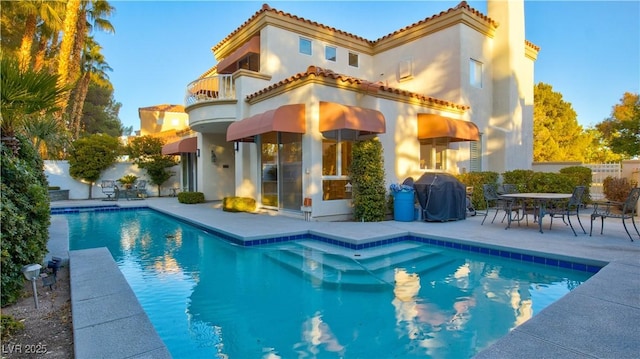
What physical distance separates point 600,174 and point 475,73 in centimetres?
949

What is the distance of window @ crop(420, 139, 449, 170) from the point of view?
17391mm

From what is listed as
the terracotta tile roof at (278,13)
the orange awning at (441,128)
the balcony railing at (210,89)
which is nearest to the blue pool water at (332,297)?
the orange awning at (441,128)

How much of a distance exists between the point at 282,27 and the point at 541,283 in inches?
669

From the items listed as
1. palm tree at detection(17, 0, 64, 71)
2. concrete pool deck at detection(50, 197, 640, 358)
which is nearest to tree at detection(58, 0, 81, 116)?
palm tree at detection(17, 0, 64, 71)

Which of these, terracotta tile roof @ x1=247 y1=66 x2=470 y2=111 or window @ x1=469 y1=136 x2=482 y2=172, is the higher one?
terracotta tile roof @ x1=247 y1=66 x2=470 y2=111

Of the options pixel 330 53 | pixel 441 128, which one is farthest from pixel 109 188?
pixel 441 128

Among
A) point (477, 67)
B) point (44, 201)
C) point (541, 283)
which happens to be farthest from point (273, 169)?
point (477, 67)

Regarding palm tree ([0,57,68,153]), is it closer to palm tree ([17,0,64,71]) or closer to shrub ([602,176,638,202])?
shrub ([602,176,638,202])

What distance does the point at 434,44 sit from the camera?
20.0 metres

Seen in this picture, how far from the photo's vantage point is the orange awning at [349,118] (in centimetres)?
1301

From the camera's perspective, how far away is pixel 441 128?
1580cm

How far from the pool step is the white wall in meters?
22.5

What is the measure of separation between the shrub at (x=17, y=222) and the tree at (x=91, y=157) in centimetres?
2274

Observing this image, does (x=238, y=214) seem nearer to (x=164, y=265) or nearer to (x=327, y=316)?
(x=164, y=265)
